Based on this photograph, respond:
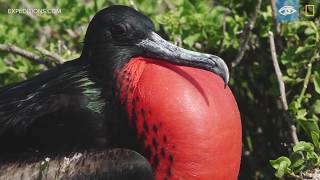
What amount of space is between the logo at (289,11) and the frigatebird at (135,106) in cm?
83

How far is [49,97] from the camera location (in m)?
3.07

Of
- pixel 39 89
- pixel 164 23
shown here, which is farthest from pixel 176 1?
pixel 39 89

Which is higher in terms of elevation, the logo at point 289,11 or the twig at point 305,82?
the logo at point 289,11

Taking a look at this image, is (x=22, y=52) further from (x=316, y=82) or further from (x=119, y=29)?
(x=316, y=82)

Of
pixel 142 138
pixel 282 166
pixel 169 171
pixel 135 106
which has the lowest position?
pixel 282 166

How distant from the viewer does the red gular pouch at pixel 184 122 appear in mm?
2920

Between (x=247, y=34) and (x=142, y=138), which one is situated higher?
(x=247, y=34)

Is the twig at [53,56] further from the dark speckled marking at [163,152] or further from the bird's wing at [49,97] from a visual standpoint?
the dark speckled marking at [163,152]

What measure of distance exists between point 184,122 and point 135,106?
0.19m

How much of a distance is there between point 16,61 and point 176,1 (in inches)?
31.6

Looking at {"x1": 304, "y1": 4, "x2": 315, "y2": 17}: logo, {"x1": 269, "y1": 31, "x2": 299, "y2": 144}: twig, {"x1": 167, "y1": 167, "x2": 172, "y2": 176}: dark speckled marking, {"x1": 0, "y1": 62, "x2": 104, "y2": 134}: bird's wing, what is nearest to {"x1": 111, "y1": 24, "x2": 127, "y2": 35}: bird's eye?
{"x1": 0, "y1": 62, "x2": 104, "y2": 134}: bird's wing

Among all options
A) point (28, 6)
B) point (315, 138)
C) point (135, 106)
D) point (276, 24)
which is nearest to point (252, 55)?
point (276, 24)

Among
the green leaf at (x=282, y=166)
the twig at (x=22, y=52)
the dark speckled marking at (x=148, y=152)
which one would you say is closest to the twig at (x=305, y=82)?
the green leaf at (x=282, y=166)

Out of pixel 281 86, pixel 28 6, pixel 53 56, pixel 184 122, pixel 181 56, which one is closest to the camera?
pixel 184 122
